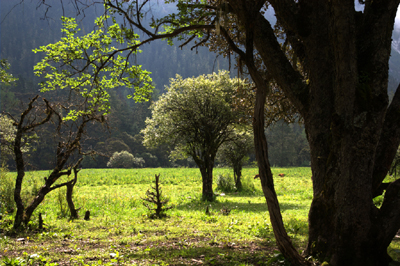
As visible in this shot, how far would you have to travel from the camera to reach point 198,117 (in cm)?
1689

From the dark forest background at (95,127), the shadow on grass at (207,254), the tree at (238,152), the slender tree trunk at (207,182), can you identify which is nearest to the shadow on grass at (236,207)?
the slender tree trunk at (207,182)

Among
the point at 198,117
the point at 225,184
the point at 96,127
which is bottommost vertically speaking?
the point at 225,184

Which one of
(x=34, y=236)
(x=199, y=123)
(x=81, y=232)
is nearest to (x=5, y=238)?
(x=34, y=236)

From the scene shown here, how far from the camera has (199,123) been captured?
1711cm

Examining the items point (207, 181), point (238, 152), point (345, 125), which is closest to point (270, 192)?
point (345, 125)

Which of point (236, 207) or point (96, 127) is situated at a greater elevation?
point (96, 127)

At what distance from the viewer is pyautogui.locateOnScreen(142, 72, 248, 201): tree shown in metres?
17.0

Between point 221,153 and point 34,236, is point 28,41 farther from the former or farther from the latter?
point 34,236

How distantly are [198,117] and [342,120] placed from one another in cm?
1326

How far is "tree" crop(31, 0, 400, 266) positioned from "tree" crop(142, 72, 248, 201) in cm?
1219

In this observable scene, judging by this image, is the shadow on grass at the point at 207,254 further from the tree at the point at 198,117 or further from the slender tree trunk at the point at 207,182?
the tree at the point at 198,117

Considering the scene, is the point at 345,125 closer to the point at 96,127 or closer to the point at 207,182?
the point at 207,182

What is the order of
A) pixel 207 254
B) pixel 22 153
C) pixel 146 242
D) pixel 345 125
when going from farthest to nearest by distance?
1. pixel 22 153
2. pixel 146 242
3. pixel 207 254
4. pixel 345 125

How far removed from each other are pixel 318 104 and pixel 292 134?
8022cm
